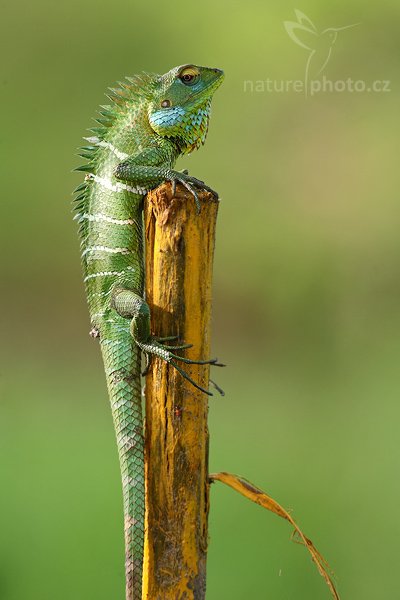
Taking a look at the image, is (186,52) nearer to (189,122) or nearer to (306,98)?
(306,98)

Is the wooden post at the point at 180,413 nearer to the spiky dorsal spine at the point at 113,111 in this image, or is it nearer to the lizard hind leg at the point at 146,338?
the lizard hind leg at the point at 146,338

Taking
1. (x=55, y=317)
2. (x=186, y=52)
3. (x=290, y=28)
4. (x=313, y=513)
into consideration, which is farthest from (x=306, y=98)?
(x=313, y=513)

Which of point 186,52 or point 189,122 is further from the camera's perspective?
point 186,52

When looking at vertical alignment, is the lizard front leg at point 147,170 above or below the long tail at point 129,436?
above

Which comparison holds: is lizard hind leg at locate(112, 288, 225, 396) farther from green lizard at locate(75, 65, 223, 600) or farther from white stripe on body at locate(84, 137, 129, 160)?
white stripe on body at locate(84, 137, 129, 160)

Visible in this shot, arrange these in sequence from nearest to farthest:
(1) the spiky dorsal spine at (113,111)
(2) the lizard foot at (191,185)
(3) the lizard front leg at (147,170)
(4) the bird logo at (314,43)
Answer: (2) the lizard foot at (191,185) < (3) the lizard front leg at (147,170) < (1) the spiky dorsal spine at (113,111) < (4) the bird logo at (314,43)

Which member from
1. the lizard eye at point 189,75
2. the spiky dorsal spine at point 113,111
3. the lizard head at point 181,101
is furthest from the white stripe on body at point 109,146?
the lizard eye at point 189,75

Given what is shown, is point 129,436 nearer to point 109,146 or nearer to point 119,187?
point 119,187

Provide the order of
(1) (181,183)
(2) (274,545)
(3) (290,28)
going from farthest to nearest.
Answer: (3) (290,28)
(2) (274,545)
(1) (181,183)
